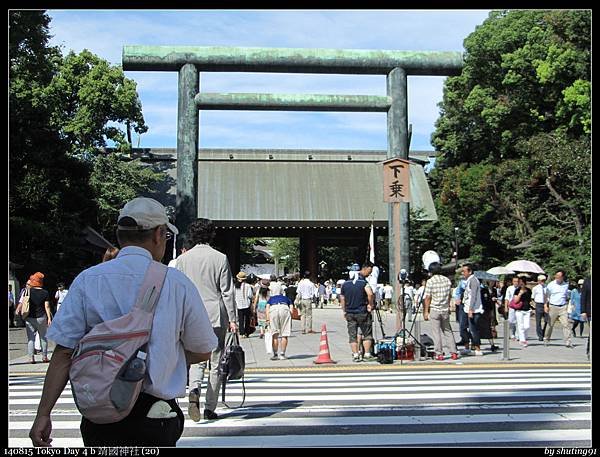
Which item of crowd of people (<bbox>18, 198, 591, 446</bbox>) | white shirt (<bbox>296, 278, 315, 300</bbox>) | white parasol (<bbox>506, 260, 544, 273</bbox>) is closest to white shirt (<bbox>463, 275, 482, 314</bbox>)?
crowd of people (<bbox>18, 198, 591, 446</bbox>)

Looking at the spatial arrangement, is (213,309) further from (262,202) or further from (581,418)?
(262,202)

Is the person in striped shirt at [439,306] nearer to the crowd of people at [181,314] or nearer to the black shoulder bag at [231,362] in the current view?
the crowd of people at [181,314]

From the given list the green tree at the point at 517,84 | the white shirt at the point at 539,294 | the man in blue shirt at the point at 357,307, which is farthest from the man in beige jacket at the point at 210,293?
the green tree at the point at 517,84

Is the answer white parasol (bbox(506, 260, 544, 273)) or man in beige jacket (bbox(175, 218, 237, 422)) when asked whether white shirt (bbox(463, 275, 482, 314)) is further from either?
white parasol (bbox(506, 260, 544, 273))

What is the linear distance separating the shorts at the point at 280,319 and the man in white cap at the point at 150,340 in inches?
432

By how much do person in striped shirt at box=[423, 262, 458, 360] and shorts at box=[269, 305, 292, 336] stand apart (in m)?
2.61

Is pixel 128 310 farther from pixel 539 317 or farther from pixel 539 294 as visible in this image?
pixel 539 294

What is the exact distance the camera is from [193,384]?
25.4ft

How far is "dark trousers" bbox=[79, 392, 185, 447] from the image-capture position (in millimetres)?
3666

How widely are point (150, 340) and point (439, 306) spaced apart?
35.9ft

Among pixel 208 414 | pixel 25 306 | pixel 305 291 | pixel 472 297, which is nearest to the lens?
pixel 208 414

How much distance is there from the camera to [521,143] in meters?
38.5

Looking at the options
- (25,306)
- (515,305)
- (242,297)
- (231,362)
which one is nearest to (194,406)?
(231,362)

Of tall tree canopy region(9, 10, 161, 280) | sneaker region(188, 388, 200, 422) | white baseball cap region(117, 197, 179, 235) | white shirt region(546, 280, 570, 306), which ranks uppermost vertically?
tall tree canopy region(9, 10, 161, 280)
